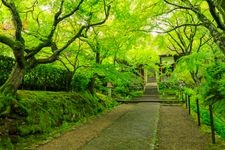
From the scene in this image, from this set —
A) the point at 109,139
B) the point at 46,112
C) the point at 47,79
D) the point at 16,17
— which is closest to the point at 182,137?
the point at 109,139

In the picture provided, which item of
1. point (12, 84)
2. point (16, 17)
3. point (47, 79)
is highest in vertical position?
point (16, 17)

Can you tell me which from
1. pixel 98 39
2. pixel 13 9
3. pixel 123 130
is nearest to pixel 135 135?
pixel 123 130

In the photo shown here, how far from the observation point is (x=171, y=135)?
1050 centimetres

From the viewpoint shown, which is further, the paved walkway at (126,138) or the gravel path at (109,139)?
the gravel path at (109,139)

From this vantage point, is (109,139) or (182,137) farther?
(182,137)

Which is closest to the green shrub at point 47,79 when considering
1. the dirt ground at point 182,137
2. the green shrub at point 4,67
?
the green shrub at point 4,67

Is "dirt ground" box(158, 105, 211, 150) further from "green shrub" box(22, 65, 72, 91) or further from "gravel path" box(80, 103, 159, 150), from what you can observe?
"green shrub" box(22, 65, 72, 91)

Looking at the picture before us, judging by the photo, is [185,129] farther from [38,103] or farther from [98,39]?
[98,39]

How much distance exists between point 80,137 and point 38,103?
2614mm

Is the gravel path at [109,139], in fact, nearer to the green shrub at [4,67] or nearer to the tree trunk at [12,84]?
the tree trunk at [12,84]

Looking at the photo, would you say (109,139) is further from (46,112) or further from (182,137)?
(46,112)

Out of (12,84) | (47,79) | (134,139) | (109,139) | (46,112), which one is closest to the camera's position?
(134,139)

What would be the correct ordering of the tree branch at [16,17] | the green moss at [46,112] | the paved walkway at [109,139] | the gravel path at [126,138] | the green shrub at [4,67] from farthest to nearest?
the green shrub at [4,67], the green moss at [46,112], the tree branch at [16,17], the paved walkway at [109,139], the gravel path at [126,138]

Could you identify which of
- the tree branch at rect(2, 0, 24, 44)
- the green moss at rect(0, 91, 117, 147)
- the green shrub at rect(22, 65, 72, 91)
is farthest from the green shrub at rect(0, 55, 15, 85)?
the tree branch at rect(2, 0, 24, 44)
